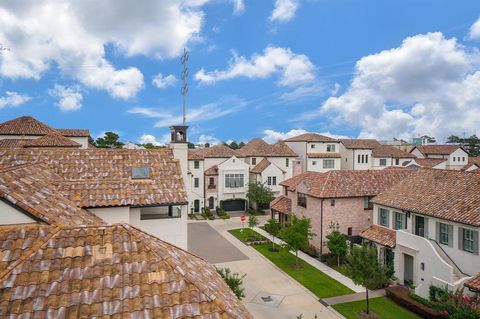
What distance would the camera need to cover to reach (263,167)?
4850cm

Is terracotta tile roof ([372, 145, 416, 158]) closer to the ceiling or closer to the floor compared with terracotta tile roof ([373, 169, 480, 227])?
closer to the ceiling

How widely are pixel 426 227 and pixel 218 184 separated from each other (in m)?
30.8

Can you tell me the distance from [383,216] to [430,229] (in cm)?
451

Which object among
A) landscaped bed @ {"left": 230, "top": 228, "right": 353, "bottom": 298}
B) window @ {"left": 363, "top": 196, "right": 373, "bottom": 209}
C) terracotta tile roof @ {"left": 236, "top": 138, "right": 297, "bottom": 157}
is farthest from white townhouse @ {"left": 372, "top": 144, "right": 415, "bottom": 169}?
landscaped bed @ {"left": 230, "top": 228, "right": 353, "bottom": 298}

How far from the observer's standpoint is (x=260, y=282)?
22.6 m

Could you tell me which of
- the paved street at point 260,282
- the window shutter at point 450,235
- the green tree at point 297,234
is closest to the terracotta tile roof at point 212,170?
the paved street at point 260,282

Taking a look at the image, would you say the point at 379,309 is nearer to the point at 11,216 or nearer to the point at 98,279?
the point at 98,279

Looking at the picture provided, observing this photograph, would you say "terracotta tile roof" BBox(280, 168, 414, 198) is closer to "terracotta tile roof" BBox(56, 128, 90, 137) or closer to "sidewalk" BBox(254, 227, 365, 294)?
"sidewalk" BBox(254, 227, 365, 294)

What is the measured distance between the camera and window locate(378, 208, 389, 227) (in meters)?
24.6

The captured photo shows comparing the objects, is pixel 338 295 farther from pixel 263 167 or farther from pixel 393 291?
pixel 263 167

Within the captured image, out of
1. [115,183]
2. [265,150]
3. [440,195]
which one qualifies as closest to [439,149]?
[265,150]

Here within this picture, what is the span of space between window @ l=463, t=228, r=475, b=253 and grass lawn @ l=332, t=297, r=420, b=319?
4523 millimetres

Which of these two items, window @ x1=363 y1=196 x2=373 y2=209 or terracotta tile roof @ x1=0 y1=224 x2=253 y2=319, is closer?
terracotta tile roof @ x1=0 y1=224 x2=253 y2=319

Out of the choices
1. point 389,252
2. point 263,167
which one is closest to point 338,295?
point 389,252
